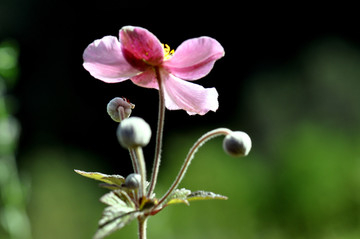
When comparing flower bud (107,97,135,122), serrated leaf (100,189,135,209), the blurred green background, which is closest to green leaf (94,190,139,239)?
serrated leaf (100,189,135,209)

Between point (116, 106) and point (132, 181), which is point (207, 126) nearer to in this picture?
point (116, 106)

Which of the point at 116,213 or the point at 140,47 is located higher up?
the point at 140,47

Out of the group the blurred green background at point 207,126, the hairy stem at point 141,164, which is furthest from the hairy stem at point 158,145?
the blurred green background at point 207,126

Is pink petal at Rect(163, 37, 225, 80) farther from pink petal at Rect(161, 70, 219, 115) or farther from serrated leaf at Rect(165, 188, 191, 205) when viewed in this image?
serrated leaf at Rect(165, 188, 191, 205)

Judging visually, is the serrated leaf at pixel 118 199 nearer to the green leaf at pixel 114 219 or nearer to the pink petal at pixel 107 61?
the green leaf at pixel 114 219

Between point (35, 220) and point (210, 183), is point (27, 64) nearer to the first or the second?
point (35, 220)

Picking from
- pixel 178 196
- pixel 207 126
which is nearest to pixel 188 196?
pixel 178 196
